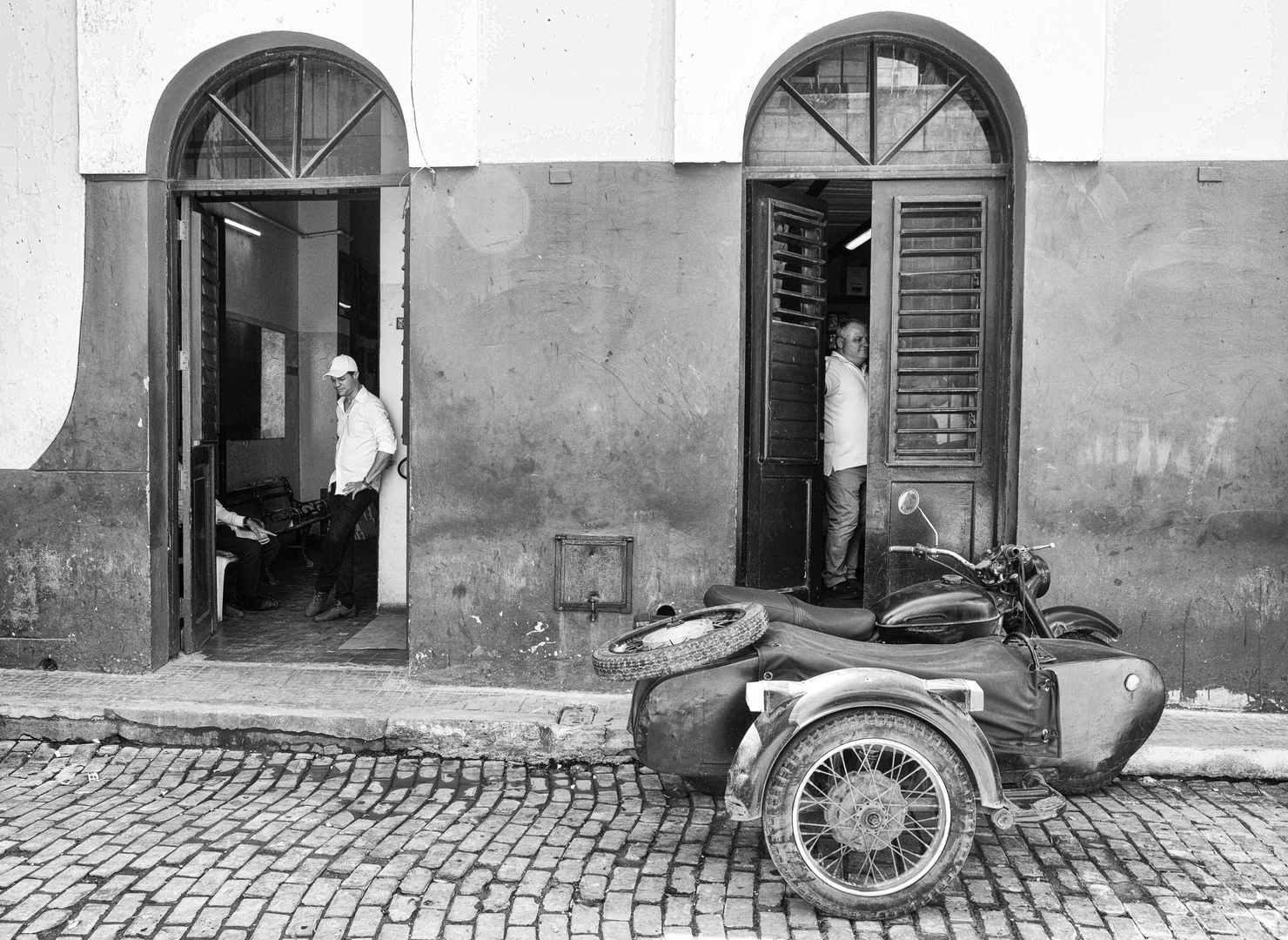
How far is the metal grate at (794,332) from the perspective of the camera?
6320 millimetres

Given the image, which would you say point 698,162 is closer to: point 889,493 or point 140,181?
point 889,493

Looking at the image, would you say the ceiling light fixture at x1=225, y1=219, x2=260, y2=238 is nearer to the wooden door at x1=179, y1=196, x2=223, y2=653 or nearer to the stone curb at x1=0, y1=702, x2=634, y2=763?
the wooden door at x1=179, y1=196, x2=223, y2=653

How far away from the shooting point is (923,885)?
3.47 meters

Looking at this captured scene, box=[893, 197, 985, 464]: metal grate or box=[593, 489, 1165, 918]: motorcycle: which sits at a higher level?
box=[893, 197, 985, 464]: metal grate

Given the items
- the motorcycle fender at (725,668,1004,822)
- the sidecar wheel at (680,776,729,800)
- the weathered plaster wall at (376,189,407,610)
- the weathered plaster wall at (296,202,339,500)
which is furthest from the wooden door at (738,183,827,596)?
the weathered plaster wall at (296,202,339,500)

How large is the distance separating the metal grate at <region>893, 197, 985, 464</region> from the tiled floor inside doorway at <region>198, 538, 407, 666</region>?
3636mm

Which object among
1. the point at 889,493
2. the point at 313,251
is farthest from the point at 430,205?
the point at 313,251

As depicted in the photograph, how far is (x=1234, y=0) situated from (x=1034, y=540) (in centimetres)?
321

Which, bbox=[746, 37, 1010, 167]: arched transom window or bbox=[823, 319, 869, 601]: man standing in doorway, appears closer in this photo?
bbox=[746, 37, 1010, 167]: arched transom window

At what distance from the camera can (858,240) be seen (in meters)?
10.9

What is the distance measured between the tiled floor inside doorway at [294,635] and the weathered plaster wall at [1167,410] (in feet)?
14.1

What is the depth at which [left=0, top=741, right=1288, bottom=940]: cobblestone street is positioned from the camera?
135 inches

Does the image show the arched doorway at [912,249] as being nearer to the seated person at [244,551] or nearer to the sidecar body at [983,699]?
the sidecar body at [983,699]

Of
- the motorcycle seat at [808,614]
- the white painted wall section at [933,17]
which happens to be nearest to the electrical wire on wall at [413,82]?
the white painted wall section at [933,17]
